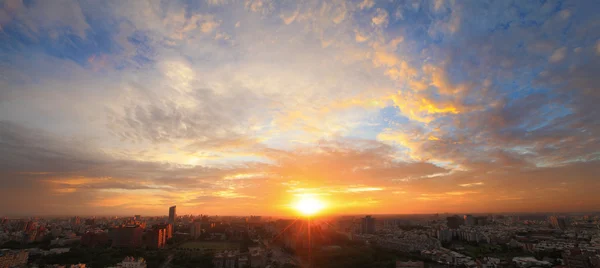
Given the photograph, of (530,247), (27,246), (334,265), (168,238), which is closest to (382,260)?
(334,265)

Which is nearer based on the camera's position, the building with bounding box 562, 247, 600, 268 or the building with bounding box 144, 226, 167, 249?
the building with bounding box 562, 247, 600, 268

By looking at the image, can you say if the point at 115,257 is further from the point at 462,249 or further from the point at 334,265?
the point at 462,249

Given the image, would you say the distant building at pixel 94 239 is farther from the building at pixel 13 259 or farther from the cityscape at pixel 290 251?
the building at pixel 13 259

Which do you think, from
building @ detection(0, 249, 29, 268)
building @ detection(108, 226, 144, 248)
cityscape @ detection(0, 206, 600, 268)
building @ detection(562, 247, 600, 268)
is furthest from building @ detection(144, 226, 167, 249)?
building @ detection(562, 247, 600, 268)

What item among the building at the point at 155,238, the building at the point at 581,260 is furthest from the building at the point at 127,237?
the building at the point at 581,260

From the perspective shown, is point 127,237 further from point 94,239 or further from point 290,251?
point 290,251

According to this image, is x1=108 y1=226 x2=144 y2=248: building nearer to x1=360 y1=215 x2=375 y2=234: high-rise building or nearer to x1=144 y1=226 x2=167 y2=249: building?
x1=144 y1=226 x2=167 y2=249: building

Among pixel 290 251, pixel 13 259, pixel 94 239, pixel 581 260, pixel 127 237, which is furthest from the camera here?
pixel 94 239

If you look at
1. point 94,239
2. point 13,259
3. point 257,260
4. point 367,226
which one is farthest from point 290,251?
point 367,226
